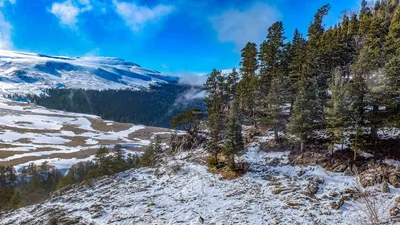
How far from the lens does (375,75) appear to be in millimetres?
25516

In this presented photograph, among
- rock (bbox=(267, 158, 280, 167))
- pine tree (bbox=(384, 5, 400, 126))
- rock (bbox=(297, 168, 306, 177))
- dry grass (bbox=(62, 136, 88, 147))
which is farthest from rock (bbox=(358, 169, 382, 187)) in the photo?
dry grass (bbox=(62, 136, 88, 147))

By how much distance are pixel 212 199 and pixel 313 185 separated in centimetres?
1026

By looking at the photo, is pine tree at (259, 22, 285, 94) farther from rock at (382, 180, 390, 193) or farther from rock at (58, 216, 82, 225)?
rock at (58, 216, 82, 225)

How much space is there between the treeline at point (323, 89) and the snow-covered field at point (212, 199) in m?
4.69

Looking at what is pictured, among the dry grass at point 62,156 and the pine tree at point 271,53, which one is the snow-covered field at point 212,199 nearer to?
the pine tree at point 271,53

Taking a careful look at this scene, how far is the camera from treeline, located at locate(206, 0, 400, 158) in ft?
78.8

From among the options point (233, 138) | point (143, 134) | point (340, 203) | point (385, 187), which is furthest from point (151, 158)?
point (143, 134)

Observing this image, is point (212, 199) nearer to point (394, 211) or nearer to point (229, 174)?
point (229, 174)

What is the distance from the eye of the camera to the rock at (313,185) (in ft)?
72.5

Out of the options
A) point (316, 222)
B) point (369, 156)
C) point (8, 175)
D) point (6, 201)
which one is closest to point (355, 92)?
point (369, 156)

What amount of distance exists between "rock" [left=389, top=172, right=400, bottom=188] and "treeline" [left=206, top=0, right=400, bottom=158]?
3.81 meters

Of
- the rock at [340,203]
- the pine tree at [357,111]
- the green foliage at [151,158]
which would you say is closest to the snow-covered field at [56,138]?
the green foliage at [151,158]

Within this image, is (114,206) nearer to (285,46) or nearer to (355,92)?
(355,92)

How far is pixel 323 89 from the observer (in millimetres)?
35938
